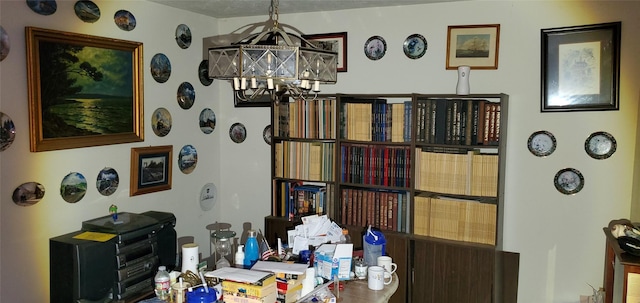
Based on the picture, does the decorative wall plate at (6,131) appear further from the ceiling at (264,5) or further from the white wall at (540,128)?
A: the white wall at (540,128)

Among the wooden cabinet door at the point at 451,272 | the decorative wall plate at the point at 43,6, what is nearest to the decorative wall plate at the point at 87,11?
the decorative wall plate at the point at 43,6

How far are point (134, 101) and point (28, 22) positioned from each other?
0.83 metres

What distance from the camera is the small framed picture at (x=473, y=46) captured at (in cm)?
336

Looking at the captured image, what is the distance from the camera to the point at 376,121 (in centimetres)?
351

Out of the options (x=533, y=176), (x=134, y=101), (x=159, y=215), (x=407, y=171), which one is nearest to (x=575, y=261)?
(x=533, y=176)

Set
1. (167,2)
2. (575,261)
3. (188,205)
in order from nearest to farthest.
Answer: (575,261) → (167,2) → (188,205)

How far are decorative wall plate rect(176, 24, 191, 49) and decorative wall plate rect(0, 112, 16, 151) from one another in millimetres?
1430

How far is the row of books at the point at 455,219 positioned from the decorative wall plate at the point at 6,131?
8.08 feet

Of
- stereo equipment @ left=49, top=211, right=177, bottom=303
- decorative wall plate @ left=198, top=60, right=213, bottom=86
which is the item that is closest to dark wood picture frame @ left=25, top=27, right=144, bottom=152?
stereo equipment @ left=49, top=211, right=177, bottom=303

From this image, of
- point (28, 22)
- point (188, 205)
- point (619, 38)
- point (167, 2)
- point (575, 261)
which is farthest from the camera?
point (188, 205)

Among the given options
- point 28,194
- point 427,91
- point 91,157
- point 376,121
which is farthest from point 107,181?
point 427,91

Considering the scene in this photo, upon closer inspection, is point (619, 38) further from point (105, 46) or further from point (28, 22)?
point (28, 22)

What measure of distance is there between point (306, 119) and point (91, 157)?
1.49m

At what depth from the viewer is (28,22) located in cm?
277
